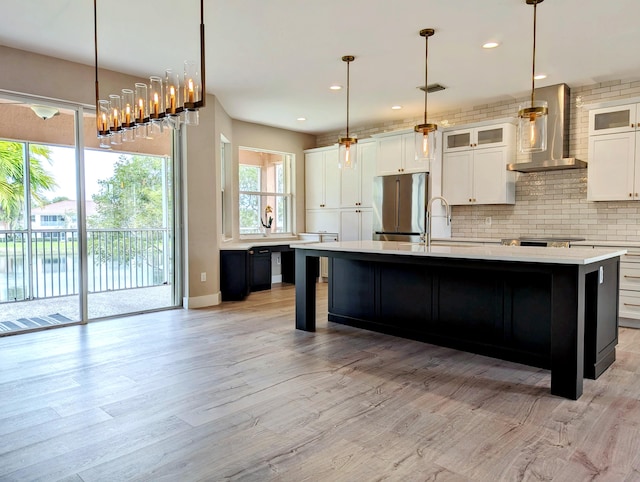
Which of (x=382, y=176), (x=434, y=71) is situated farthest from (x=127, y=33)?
(x=382, y=176)

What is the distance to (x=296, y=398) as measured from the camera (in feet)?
9.28

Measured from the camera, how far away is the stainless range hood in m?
5.31

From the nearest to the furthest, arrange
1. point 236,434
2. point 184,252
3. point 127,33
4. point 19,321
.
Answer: point 236,434 → point 127,33 → point 19,321 → point 184,252

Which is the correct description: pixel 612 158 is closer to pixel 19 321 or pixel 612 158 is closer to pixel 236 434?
pixel 236 434

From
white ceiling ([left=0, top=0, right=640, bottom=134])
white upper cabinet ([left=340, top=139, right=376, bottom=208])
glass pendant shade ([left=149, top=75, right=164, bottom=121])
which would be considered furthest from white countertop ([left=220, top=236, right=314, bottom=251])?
glass pendant shade ([left=149, top=75, right=164, bottom=121])

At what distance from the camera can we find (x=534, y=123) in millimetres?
3137

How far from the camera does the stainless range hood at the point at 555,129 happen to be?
531cm

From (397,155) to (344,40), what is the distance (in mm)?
2849

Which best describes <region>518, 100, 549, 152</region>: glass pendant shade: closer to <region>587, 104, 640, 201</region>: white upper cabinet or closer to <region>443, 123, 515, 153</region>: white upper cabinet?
<region>587, 104, 640, 201</region>: white upper cabinet

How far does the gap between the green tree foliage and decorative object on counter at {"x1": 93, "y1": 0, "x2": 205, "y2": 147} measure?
2.24 meters

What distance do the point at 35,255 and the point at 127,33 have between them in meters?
2.91

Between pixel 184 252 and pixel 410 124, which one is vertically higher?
pixel 410 124

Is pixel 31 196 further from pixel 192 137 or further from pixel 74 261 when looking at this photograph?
pixel 192 137

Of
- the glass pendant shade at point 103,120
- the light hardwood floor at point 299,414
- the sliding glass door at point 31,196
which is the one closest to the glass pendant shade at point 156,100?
the glass pendant shade at point 103,120
